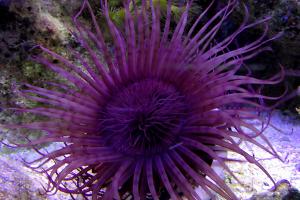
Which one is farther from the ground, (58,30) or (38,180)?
(58,30)

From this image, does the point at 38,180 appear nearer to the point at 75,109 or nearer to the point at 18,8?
the point at 75,109

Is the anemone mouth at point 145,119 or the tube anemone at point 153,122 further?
the anemone mouth at point 145,119

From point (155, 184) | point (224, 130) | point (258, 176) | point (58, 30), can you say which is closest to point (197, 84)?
point (224, 130)

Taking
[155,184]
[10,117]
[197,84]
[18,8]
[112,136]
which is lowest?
[155,184]

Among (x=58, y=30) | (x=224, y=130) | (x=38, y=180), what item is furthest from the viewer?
(x=58, y=30)

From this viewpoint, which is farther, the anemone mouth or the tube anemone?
the anemone mouth
